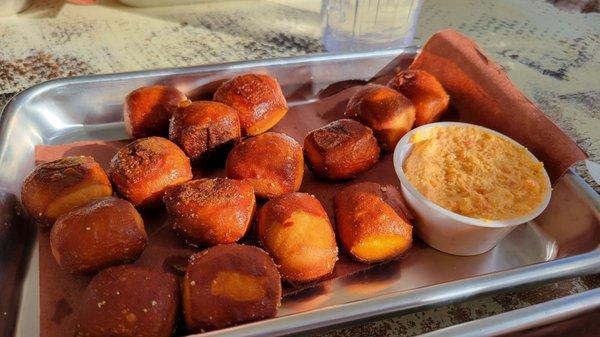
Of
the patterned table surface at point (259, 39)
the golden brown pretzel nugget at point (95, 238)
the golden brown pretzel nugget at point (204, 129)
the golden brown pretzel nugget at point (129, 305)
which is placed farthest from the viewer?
the patterned table surface at point (259, 39)

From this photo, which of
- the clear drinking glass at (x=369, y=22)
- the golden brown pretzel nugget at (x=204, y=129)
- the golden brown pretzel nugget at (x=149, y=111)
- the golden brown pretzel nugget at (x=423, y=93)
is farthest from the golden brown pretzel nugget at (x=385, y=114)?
the clear drinking glass at (x=369, y=22)

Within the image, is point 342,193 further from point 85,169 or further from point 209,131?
point 85,169

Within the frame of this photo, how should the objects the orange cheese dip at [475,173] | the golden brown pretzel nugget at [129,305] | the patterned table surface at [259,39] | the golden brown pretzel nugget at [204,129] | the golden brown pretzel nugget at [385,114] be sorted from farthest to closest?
1. the patterned table surface at [259,39]
2. the golden brown pretzel nugget at [385,114]
3. the golden brown pretzel nugget at [204,129]
4. the orange cheese dip at [475,173]
5. the golden brown pretzel nugget at [129,305]

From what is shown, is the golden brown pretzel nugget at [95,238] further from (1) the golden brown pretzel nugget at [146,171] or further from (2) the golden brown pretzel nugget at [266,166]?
(2) the golden brown pretzel nugget at [266,166]

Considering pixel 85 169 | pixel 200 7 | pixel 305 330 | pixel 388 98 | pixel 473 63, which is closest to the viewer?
pixel 305 330

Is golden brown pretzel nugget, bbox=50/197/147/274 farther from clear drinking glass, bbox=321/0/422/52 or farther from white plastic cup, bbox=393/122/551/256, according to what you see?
clear drinking glass, bbox=321/0/422/52

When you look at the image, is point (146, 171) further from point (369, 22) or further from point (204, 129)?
point (369, 22)

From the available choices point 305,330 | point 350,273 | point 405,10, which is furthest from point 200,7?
point 305,330
